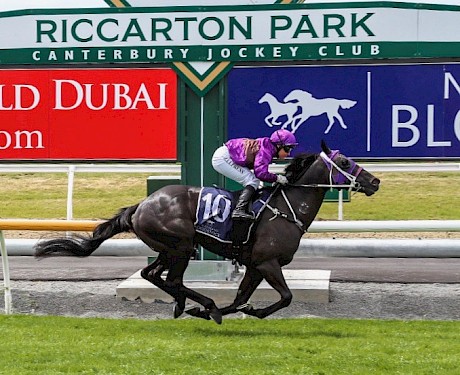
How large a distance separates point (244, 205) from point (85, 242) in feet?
4.53

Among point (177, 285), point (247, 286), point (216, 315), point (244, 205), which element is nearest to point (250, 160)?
point (244, 205)

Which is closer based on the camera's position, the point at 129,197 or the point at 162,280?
the point at 162,280

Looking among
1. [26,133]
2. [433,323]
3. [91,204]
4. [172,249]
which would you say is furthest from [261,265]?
[91,204]

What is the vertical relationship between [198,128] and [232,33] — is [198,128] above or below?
below

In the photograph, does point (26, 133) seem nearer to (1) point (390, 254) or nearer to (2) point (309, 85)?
(2) point (309, 85)

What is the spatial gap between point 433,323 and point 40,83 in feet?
15.0

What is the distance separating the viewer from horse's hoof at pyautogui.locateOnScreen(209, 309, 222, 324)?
8453 mm

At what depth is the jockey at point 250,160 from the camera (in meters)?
8.59

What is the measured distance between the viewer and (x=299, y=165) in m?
8.88

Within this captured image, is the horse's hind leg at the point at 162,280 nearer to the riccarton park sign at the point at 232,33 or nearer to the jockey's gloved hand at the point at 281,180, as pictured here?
the jockey's gloved hand at the point at 281,180

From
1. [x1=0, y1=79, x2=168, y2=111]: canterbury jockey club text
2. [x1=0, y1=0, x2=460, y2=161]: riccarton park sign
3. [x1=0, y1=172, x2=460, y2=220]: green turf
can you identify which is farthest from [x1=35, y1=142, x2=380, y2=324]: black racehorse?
[x1=0, y1=172, x2=460, y2=220]: green turf

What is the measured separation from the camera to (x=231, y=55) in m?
10.4

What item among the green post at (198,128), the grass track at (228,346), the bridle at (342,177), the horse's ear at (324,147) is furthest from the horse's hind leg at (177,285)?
the green post at (198,128)

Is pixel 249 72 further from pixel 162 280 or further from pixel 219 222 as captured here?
pixel 162 280
